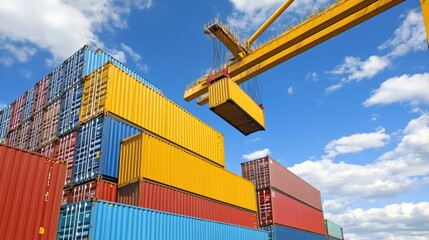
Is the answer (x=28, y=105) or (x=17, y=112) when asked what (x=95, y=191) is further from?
(x=17, y=112)

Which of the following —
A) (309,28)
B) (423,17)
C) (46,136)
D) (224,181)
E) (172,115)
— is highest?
(309,28)

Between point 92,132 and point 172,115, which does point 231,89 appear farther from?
point 92,132

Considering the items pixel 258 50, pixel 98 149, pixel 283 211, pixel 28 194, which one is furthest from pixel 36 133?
pixel 283 211

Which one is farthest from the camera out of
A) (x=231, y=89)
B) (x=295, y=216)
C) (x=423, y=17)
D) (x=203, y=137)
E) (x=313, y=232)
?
(x=313, y=232)

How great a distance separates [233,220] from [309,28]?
13.0 metres

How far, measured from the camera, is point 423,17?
17.2 meters

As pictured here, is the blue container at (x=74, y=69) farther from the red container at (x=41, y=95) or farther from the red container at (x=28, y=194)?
the red container at (x=28, y=194)

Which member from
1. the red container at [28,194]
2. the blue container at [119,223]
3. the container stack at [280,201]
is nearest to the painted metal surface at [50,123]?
the blue container at [119,223]

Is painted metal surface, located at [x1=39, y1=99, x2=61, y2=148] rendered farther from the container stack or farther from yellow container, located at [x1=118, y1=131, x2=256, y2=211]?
the container stack

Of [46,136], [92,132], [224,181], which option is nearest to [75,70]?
[46,136]

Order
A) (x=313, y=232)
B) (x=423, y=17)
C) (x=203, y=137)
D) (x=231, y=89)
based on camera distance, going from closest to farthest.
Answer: (x=423, y=17), (x=231, y=89), (x=203, y=137), (x=313, y=232)

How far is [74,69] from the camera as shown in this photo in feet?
70.3

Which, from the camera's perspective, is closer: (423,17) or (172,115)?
(423,17)

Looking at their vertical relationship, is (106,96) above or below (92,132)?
above
